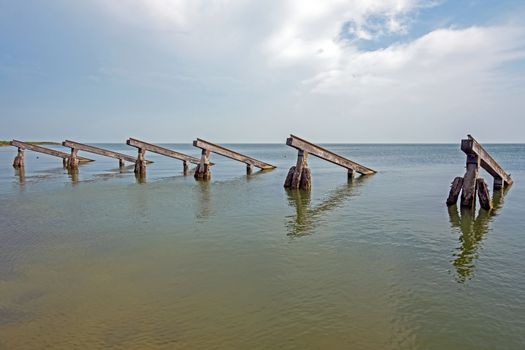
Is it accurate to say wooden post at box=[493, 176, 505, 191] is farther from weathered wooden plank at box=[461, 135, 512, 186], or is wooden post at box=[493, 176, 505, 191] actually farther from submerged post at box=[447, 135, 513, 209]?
submerged post at box=[447, 135, 513, 209]

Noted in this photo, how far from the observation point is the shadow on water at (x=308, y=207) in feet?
34.0

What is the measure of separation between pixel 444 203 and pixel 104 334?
13.5 m

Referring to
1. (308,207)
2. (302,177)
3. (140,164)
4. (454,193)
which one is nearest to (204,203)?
(308,207)

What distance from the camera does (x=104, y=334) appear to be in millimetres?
4547

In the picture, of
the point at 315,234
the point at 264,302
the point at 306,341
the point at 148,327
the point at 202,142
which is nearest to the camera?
the point at 306,341

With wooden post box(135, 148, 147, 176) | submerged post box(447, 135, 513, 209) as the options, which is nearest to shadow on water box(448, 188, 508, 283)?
submerged post box(447, 135, 513, 209)

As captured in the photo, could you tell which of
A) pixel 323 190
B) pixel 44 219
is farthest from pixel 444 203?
pixel 44 219

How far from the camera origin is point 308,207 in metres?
13.9

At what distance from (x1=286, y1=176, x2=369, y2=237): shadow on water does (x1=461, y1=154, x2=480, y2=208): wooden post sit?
4403 mm

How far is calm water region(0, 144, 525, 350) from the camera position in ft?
15.0

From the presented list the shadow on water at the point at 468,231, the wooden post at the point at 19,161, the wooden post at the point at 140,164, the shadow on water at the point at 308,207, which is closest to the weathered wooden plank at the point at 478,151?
the shadow on water at the point at 468,231

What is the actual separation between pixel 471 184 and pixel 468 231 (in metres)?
3.82

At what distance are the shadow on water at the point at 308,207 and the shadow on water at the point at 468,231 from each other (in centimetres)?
372

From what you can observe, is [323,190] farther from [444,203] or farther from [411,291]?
[411,291]
